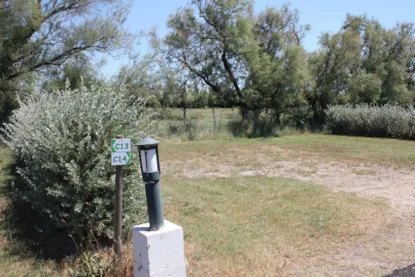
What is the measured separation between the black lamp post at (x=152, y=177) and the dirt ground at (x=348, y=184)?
1.46 m

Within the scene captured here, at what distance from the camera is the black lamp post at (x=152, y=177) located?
2.86 m

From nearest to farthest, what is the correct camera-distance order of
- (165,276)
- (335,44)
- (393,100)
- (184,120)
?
1. (165,276)
2. (184,120)
3. (335,44)
4. (393,100)

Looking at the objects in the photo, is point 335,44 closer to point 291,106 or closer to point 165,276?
point 291,106

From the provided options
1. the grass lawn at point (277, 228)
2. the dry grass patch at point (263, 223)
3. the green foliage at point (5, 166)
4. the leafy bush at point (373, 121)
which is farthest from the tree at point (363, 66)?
the green foliage at point (5, 166)

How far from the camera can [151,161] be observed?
2.91 m

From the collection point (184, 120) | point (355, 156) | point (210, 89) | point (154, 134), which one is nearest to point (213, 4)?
point (210, 89)

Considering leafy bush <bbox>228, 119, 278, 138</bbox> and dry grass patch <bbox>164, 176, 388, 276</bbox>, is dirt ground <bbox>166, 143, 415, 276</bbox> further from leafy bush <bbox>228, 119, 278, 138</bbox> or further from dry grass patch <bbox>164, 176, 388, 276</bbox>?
leafy bush <bbox>228, 119, 278, 138</bbox>

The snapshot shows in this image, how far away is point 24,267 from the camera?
131 inches

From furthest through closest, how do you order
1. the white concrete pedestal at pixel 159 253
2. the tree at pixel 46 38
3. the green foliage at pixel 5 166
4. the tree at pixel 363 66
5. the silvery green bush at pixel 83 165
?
the tree at pixel 363 66 < the tree at pixel 46 38 < the green foliage at pixel 5 166 < the silvery green bush at pixel 83 165 < the white concrete pedestal at pixel 159 253

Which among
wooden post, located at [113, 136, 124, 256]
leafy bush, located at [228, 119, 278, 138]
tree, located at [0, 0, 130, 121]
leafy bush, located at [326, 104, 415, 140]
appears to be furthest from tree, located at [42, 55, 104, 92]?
leafy bush, located at [326, 104, 415, 140]

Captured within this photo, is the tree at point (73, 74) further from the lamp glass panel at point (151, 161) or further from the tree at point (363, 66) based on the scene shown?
the tree at point (363, 66)

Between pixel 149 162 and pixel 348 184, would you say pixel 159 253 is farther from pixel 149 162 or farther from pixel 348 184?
pixel 348 184

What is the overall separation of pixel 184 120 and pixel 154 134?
13.7m

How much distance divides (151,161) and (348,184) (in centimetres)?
544
